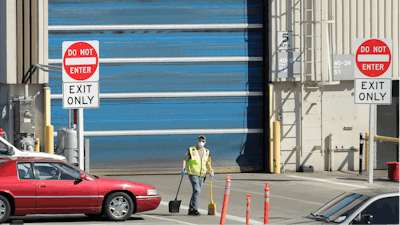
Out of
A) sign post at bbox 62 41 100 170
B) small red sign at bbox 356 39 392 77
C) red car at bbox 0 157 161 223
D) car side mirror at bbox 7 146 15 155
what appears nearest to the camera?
sign post at bbox 62 41 100 170

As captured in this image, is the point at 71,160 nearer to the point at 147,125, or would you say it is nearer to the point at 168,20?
the point at 147,125

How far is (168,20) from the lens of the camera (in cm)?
2142

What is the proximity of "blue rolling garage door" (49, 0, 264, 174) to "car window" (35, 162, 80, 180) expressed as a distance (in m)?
8.90

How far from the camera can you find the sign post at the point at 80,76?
1065cm

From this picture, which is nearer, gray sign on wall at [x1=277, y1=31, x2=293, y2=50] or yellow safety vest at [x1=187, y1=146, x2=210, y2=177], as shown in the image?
yellow safety vest at [x1=187, y1=146, x2=210, y2=177]

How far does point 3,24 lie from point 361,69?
40.6ft

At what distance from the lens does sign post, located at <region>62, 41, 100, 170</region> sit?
1065cm

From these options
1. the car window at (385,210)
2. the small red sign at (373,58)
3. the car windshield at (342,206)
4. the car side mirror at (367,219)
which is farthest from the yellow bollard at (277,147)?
the car side mirror at (367,219)

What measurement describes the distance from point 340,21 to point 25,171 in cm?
1372

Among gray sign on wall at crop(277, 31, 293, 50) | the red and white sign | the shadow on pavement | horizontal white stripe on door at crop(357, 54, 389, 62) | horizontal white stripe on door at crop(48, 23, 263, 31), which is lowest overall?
the shadow on pavement

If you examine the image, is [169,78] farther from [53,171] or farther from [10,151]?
[53,171]

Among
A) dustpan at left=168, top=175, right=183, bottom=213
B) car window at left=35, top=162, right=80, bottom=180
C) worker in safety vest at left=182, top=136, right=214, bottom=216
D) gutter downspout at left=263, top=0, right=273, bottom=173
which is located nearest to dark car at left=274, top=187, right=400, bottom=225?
worker in safety vest at left=182, top=136, right=214, bottom=216

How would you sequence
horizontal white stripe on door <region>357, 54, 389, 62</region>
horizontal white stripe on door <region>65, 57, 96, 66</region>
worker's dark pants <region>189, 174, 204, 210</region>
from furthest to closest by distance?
horizontal white stripe on door <region>357, 54, 389, 62</region> → worker's dark pants <region>189, 174, 204, 210</region> → horizontal white stripe on door <region>65, 57, 96, 66</region>

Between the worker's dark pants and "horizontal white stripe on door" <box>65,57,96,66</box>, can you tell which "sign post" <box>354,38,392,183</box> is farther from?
"horizontal white stripe on door" <box>65,57,96,66</box>
